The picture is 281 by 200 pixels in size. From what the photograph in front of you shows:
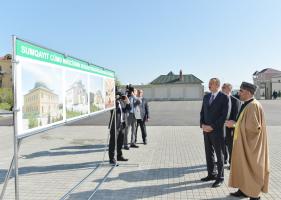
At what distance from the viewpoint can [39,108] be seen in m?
3.54

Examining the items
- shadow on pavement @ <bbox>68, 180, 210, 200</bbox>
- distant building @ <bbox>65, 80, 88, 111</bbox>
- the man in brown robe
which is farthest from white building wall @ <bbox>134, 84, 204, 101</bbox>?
the man in brown robe

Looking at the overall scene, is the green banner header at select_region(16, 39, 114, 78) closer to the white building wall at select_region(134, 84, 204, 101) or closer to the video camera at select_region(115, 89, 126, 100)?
the video camera at select_region(115, 89, 126, 100)

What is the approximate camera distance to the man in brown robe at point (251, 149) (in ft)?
15.5

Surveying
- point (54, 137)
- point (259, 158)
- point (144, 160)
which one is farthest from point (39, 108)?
point (54, 137)

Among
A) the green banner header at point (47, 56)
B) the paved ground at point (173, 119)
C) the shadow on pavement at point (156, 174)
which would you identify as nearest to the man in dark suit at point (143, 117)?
the shadow on pavement at point (156, 174)

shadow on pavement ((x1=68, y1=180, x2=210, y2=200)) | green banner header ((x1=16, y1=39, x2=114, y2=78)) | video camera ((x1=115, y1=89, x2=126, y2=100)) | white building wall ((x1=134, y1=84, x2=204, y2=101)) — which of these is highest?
white building wall ((x1=134, y1=84, x2=204, y2=101))

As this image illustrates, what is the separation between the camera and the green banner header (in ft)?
10.1

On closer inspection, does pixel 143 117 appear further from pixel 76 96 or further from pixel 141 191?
pixel 76 96

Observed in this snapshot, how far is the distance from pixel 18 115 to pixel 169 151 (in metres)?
6.42

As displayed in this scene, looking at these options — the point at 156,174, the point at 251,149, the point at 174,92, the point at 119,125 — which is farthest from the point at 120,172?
the point at 174,92

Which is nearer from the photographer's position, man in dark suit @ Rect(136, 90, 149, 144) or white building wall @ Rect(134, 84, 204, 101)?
man in dark suit @ Rect(136, 90, 149, 144)

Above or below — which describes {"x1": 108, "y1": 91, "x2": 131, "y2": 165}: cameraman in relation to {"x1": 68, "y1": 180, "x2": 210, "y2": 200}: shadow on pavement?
above

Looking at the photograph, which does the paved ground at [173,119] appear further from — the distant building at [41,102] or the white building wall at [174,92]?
the white building wall at [174,92]

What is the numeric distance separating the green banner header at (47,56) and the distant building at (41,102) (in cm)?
33
